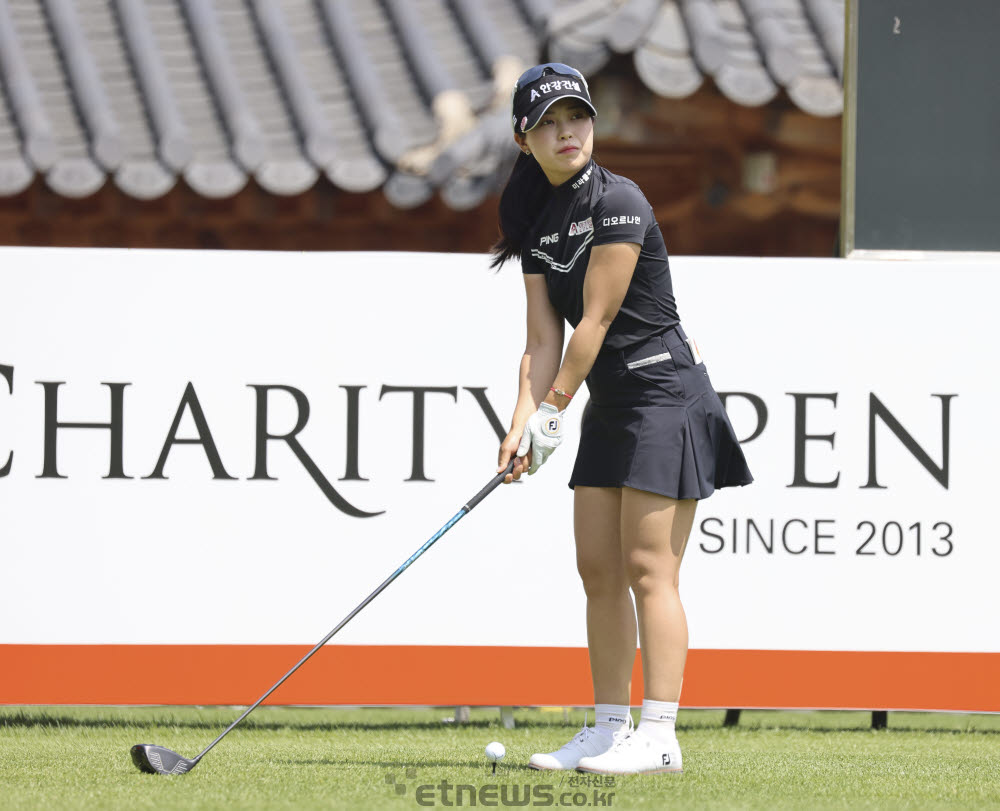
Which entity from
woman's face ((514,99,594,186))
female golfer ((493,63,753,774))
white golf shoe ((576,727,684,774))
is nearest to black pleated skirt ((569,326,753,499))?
female golfer ((493,63,753,774))

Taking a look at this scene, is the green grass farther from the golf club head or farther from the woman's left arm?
the woman's left arm

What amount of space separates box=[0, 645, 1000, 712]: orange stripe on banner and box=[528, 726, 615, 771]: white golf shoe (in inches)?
40.1

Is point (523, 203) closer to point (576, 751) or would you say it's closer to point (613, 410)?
point (613, 410)

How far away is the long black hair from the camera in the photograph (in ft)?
11.1

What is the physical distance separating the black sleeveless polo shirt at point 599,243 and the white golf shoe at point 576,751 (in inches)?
33.3

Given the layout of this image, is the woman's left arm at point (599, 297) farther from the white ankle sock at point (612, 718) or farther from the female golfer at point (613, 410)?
A: the white ankle sock at point (612, 718)

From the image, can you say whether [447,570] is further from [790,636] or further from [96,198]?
[96,198]

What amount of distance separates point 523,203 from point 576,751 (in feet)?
3.97

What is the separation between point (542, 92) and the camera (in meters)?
3.16

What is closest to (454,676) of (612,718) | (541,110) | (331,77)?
(612,718)

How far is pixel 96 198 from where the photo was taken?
563 cm

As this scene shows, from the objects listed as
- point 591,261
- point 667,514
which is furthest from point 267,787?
point 591,261

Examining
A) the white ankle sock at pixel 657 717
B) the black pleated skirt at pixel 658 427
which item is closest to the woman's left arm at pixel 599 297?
the black pleated skirt at pixel 658 427

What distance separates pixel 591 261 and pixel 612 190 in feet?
0.53
